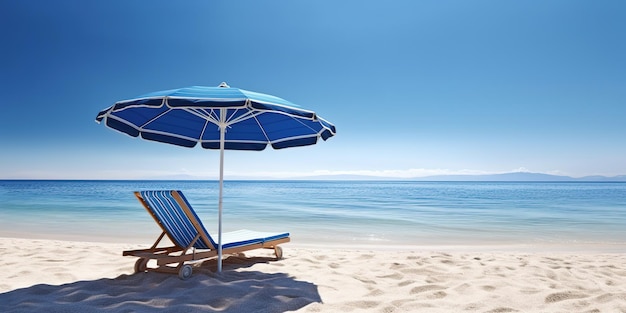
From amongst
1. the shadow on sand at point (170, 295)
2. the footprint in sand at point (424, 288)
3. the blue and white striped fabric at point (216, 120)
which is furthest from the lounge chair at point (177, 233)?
the footprint in sand at point (424, 288)

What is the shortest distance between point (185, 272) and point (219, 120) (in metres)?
1.87

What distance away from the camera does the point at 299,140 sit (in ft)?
Answer: 17.0

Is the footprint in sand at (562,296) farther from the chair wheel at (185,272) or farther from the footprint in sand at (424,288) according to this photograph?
the chair wheel at (185,272)

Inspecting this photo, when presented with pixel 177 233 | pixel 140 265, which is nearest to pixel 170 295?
pixel 177 233

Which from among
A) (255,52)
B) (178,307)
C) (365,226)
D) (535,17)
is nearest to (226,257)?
(178,307)

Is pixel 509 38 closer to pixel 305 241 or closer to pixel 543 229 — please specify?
pixel 543 229

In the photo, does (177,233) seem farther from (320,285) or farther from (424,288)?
(424,288)

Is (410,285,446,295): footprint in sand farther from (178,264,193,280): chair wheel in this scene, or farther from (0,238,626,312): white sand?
(178,264,193,280): chair wheel

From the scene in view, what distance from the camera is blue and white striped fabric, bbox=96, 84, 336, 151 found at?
128 inches

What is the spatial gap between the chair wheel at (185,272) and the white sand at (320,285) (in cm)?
5

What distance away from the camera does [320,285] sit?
3670 mm

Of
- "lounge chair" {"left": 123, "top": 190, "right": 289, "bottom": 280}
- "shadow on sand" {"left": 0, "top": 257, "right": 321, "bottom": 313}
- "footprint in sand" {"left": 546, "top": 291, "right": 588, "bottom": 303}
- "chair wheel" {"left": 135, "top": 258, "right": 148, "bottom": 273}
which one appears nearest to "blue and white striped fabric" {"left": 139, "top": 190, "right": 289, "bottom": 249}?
"lounge chair" {"left": 123, "top": 190, "right": 289, "bottom": 280}

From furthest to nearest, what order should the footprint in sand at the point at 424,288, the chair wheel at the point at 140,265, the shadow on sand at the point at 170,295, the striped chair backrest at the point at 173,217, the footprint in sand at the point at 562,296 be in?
the chair wheel at the point at 140,265 → the striped chair backrest at the point at 173,217 → the footprint in sand at the point at 424,288 → the footprint in sand at the point at 562,296 → the shadow on sand at the point at 170,295

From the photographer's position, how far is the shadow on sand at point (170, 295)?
2.91m
